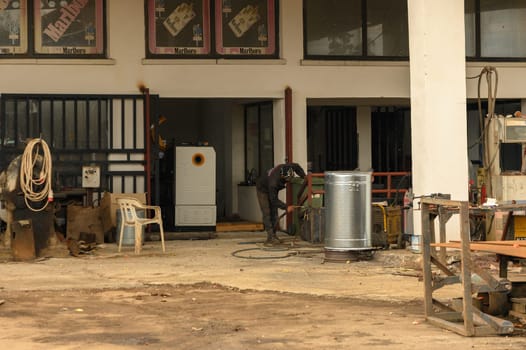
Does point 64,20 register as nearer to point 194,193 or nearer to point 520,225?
point 194,193

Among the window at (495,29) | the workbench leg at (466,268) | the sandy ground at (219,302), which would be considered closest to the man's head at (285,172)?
the sandy ground at (219,302)

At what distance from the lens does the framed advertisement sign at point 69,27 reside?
18031 millimetres

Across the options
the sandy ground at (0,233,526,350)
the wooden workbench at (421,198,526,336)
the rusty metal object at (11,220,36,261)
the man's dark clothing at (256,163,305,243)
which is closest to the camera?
the sandy ground at (0,233,526,350)

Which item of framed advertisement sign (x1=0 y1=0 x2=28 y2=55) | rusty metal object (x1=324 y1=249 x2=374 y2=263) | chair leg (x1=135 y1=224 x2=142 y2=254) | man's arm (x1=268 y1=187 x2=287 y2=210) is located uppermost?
framed advertisement sign (x1=0 y1=0 x2=28 y2=55)

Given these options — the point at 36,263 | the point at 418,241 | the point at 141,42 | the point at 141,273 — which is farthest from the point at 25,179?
the point at 418,241

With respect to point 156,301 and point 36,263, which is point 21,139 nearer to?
point 36,263

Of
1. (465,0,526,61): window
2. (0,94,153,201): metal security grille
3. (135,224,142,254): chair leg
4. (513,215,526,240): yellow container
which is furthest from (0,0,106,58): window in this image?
(513,215,526,240): yellow container

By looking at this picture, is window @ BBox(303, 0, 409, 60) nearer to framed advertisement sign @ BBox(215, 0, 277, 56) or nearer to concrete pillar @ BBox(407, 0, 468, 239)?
framed advertisement sign @ BBox(215, 0, 277, 56)

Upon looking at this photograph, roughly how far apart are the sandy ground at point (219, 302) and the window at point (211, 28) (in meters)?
4.30

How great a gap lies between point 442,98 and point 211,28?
6011 millimetres

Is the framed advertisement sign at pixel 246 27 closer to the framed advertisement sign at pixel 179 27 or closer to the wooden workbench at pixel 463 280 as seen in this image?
the framed advertisement sign at pixel 179 27

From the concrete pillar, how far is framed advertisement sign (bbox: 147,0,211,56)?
18.3 ft

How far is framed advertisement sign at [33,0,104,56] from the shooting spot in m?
18.0

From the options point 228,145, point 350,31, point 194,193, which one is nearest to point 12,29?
point 194,193
